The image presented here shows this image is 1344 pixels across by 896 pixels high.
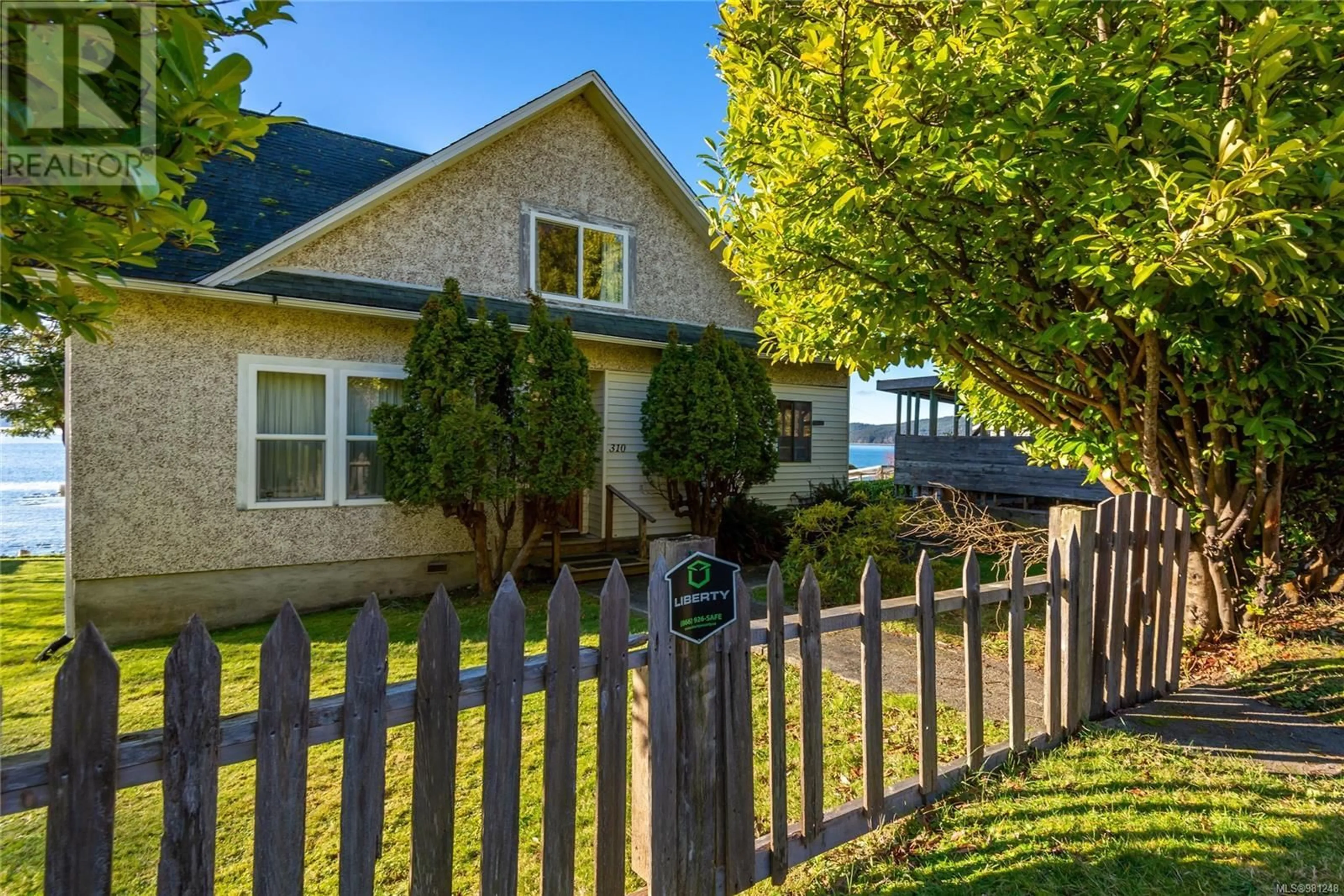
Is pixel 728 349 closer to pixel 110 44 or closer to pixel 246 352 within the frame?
pixel 246 352

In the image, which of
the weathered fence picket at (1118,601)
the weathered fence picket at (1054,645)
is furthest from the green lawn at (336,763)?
the weathered fence picket at (1118,601)

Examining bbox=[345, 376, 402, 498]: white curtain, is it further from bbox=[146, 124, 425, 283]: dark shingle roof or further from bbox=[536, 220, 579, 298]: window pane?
bbox=[536, 220, 579, 298]: window pane

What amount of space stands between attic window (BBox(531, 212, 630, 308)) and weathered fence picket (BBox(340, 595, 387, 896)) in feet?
28.7

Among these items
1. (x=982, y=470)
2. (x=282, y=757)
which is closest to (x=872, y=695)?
(x=282, y=757)

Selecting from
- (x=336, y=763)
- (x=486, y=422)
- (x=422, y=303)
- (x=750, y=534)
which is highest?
(x=422, y=303)

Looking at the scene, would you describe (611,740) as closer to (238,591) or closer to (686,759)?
(686,759)

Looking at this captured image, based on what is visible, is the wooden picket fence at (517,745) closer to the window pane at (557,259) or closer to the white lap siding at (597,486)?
the white lap siding at (597,486)

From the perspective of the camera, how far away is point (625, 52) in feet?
32.4

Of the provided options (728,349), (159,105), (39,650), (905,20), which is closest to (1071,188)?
(905,20)

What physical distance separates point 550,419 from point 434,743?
6.18 meters

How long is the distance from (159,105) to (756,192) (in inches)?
155

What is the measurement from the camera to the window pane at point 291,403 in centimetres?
781

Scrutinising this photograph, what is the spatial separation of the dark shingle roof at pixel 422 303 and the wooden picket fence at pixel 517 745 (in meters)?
6.51

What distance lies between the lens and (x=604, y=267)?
1085cm
